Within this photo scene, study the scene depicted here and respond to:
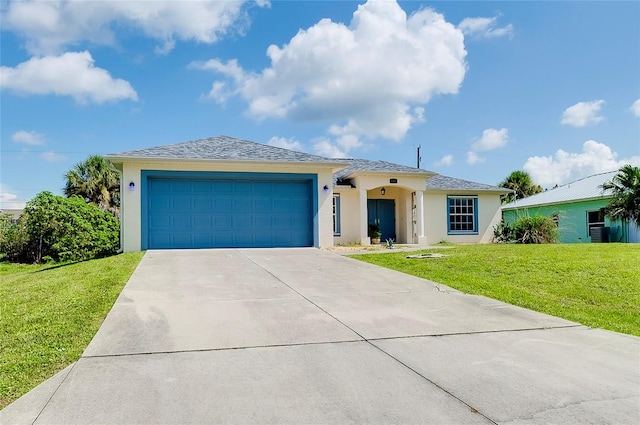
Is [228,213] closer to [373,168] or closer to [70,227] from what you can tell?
[70,227]

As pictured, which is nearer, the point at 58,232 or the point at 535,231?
the point at 58,232

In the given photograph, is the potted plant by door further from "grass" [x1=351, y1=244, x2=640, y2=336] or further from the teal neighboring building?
the teal neighboring building

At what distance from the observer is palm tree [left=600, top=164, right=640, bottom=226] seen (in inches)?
678

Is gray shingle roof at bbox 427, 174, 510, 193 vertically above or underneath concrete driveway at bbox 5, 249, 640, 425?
above

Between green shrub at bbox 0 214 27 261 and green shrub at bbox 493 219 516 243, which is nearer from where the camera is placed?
green shrub at bbox 0 214 27 261

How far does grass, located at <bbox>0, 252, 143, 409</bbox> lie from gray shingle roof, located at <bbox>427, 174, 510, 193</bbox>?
1467 centimetres

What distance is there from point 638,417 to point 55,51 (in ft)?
60.4

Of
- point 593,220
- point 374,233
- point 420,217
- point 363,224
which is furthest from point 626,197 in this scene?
point 363,224

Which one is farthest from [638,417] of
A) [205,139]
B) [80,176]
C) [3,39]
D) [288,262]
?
[80,176]

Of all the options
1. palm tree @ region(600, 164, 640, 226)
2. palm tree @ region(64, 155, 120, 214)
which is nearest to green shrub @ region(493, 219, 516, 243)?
palm tree @ region(600, 164, 640, 226)

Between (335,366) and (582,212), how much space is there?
21.8 meters

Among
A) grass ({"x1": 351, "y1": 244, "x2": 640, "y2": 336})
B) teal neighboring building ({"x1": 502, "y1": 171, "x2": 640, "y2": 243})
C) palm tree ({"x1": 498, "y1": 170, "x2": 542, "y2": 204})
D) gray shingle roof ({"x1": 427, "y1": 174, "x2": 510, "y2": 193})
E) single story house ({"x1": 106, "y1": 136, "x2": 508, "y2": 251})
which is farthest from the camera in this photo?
palm tree ({"x1": 498, "y1": 170, "x2": 542, "y2": 204})

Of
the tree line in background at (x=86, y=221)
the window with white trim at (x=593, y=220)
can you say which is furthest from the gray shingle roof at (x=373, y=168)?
the window with white trim at (x=593, y=220)

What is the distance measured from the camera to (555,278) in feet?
28.2
